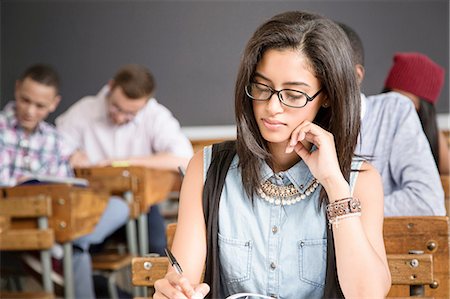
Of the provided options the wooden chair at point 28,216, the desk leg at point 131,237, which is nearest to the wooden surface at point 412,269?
the wooden chair at point 28,216

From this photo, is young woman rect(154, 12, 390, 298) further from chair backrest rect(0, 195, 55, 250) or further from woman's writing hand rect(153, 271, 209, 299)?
chair backrest rect(0, 195, 55, 250)

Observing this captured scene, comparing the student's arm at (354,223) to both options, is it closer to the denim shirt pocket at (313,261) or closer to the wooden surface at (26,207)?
the denim shirt pocket at (313,261)

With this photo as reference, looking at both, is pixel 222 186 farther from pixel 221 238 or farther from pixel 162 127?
pixel 162 127

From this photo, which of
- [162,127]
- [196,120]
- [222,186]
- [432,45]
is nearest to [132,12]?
[196,120]

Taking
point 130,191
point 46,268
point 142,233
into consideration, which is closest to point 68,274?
point 46,268

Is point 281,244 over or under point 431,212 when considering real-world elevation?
over

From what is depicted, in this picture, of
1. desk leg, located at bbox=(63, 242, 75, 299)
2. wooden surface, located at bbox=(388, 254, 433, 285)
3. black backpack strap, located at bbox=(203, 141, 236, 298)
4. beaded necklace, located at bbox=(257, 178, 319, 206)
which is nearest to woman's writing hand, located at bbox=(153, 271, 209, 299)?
black backpack strap, located at bbox=(203, 141, 236, 298)

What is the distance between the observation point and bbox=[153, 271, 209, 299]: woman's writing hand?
59.7 inches

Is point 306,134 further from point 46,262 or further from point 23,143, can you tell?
point 23,143

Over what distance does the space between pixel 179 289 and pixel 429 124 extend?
2.13 m

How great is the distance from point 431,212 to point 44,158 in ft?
8.57

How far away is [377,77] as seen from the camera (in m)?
6.56

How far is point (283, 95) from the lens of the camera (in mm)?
1653

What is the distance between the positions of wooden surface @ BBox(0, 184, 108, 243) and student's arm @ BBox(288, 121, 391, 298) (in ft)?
6.37
